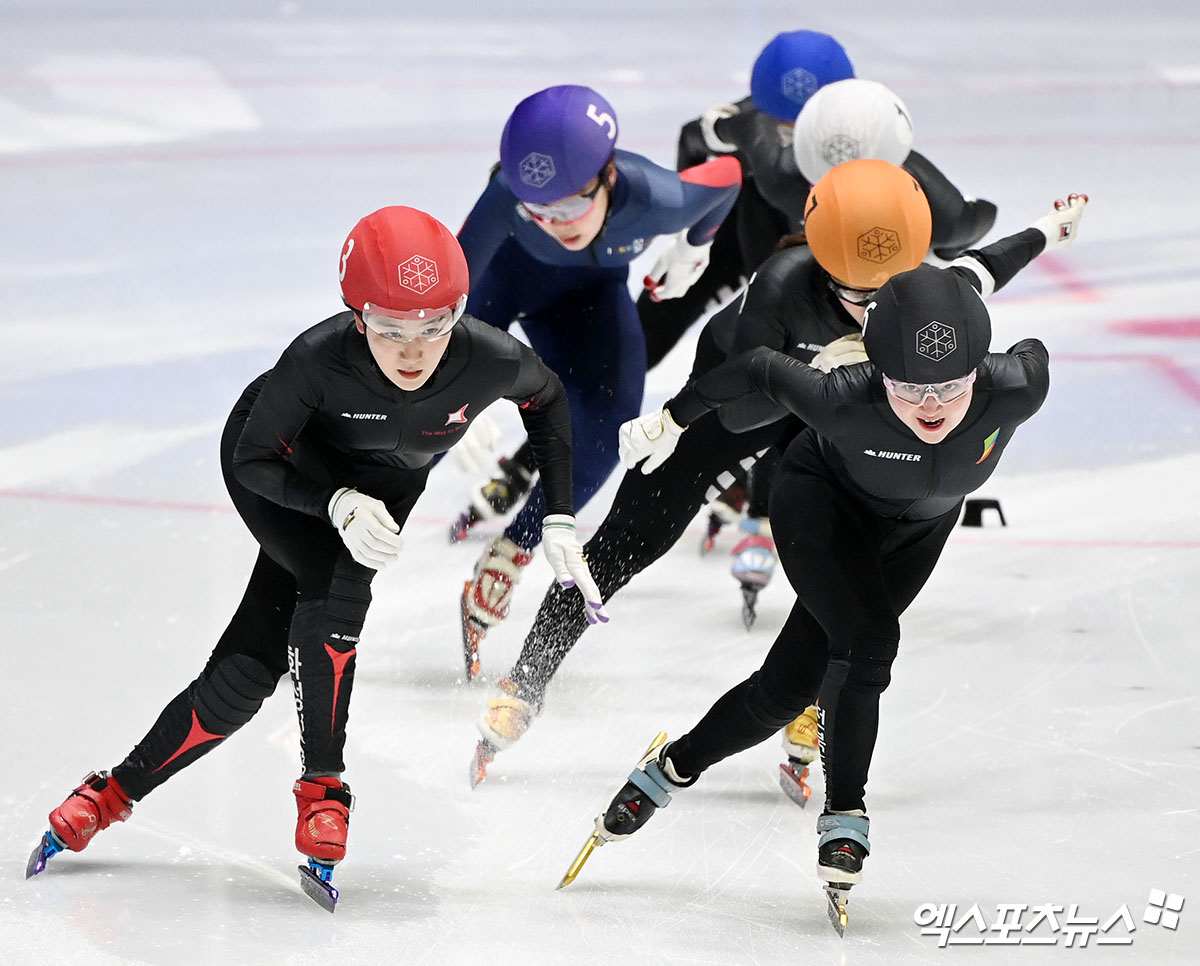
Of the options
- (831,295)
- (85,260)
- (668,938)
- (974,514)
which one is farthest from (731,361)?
(85,260)

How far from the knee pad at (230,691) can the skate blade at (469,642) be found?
122 centimetres

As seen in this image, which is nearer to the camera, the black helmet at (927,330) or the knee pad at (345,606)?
the black helmet at (927,330)

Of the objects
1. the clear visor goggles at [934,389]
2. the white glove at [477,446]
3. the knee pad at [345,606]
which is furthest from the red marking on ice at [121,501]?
the clear visor goggles at [934,389]

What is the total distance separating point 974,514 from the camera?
5.95 meters

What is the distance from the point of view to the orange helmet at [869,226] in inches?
144

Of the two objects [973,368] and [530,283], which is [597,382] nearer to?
[530,283]

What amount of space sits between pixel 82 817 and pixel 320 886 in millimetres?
538

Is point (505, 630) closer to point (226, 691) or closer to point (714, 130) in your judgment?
point (226, 691)

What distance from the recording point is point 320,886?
3.46 meters

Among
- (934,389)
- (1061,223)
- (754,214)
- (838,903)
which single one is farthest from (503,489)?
(934,389)

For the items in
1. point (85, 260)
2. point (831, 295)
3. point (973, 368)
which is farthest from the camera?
point (85, 260)

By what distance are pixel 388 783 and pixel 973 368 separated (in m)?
1.81

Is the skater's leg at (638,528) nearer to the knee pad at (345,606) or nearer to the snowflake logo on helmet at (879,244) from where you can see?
the snowflake logo on helmet at (879,244)

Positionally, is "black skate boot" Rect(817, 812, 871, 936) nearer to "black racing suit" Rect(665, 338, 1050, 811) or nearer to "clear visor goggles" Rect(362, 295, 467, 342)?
"black racing suit" Rect(665, 338, 1050, 811)
